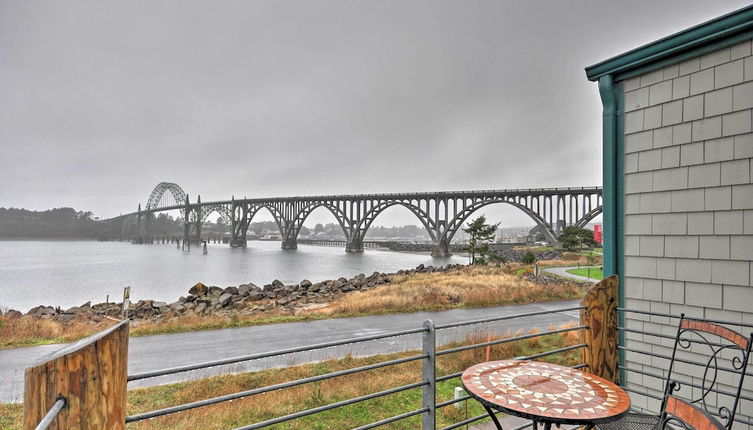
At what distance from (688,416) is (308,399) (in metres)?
5.04

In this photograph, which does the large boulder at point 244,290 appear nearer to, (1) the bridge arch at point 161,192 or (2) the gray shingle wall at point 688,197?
(2) the gray shingle wall at point 688,197

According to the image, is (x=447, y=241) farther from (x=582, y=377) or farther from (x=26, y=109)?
(x=26, y=109)

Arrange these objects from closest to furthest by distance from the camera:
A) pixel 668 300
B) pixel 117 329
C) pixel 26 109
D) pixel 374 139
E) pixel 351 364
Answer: pixel 117 329
pixel 668 300
pixel 351 364
pixel 374 139
pixel 26 109

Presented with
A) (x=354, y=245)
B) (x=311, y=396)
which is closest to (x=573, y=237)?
(x=354, y=245)

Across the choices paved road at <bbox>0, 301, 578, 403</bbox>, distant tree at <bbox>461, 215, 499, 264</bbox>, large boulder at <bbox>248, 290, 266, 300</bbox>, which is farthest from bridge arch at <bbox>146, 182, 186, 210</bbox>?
paved road at <bbox>0, 301, 578, 403</bbox>

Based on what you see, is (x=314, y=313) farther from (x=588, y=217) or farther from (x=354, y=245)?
(x=354, y=245)

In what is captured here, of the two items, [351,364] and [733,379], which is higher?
[733,379]

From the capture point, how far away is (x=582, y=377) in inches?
104

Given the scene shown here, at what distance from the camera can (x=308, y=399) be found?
18.7 feet

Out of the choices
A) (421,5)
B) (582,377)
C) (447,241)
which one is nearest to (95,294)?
(421,5)

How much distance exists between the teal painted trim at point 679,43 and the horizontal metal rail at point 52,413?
5785mm

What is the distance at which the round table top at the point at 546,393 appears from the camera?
6.72ft

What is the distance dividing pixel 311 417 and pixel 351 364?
2073 mm

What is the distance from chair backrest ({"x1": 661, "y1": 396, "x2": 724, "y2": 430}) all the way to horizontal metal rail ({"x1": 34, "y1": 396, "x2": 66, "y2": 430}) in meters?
2.36
